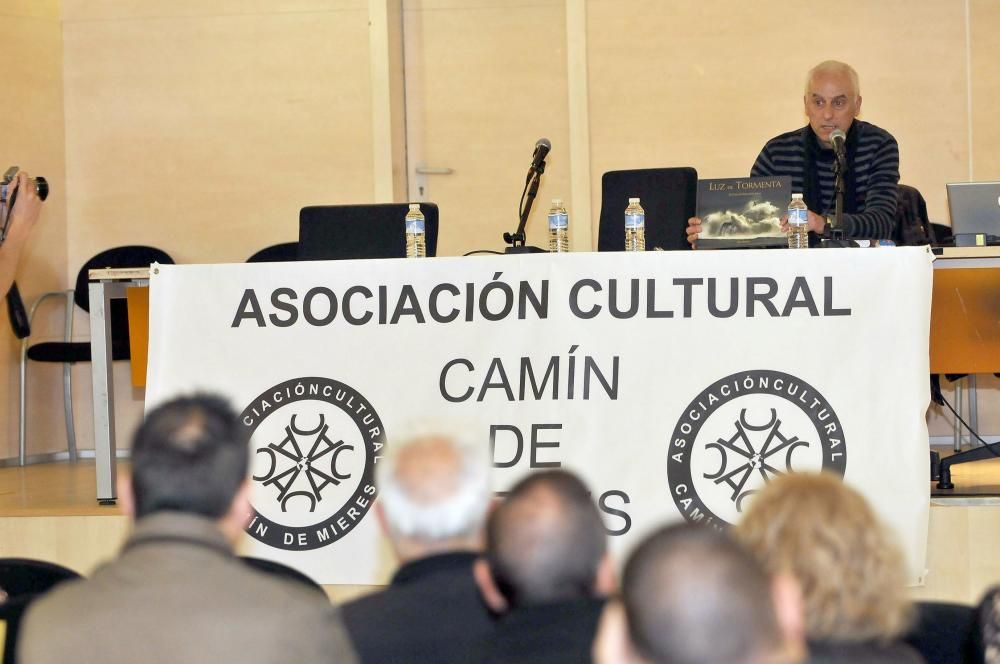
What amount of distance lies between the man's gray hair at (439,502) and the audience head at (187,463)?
24cm

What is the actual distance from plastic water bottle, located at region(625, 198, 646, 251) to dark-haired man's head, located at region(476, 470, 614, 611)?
2561mm

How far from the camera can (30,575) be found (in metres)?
2.28

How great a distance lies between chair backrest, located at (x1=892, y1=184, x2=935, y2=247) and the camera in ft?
15.4

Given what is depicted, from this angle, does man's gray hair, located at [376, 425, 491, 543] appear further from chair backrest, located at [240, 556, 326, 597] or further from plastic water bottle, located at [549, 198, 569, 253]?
plastic water bottle, located at [549, 198, 569, 253]

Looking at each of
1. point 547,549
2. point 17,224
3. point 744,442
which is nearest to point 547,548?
point 547,549

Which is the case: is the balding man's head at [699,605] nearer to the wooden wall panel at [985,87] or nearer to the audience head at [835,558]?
the audience head at [835,558]

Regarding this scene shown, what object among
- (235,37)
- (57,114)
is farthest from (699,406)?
(57,114)

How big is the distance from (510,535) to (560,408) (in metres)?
2.05

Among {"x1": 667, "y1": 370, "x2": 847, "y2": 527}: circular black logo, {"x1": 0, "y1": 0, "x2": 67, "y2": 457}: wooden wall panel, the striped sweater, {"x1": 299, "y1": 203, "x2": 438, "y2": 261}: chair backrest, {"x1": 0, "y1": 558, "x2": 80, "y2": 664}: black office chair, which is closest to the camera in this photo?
{"x1": 0, "y1": 558, "x2": 80, "y2": 664}: black office chair

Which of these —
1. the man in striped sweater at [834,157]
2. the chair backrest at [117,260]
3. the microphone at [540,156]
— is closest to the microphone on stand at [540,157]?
the microphone at [540,156]

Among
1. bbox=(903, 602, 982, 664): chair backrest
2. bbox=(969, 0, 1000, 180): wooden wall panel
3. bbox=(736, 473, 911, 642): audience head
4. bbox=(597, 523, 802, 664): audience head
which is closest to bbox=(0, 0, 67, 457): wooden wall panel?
bbox=(969, 0, 1000, 180): wooden wall panel

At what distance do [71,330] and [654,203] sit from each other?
3.48m

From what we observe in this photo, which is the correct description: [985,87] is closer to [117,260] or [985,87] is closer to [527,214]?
[527,214]

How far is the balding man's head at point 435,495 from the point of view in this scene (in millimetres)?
1739
